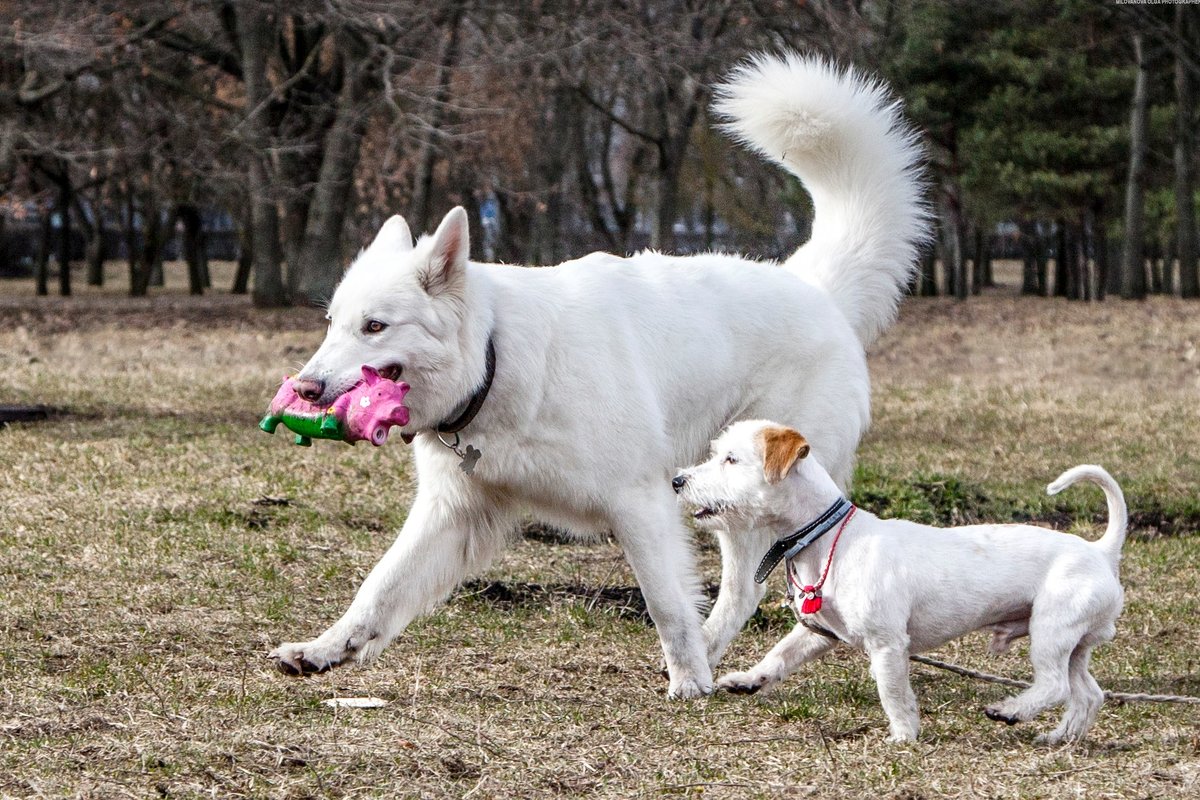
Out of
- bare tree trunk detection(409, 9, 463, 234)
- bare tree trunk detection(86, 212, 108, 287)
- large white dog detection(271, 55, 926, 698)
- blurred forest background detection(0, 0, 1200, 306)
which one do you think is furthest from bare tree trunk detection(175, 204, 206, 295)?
large white dog detection(271, 55, 926, 698)

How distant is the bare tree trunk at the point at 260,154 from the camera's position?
2306 cm

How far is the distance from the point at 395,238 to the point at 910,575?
1.95m

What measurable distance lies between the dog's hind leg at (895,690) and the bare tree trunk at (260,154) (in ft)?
58.7

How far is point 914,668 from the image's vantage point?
18.1 feet

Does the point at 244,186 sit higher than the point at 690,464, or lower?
higher

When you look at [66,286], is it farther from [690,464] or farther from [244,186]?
[690,464]

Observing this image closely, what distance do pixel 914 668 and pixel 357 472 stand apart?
428cm

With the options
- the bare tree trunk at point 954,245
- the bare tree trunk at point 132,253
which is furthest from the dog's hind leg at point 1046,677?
the bare tree trunk at point 132,253

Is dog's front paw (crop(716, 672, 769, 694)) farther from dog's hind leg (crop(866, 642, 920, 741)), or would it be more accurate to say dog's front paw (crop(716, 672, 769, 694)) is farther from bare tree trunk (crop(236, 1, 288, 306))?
bare tree trunk (crop(236, 1, 288, 306))

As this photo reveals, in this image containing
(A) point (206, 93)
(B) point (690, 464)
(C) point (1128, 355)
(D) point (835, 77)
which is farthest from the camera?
(A) point (206, 93)

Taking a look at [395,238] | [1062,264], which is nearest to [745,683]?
[395,238]

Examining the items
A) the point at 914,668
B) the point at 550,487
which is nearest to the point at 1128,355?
the point at 914,668

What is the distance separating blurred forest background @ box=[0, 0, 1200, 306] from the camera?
68.9 ft

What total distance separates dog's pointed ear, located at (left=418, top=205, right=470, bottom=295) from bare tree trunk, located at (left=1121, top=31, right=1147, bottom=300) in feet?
86.2
